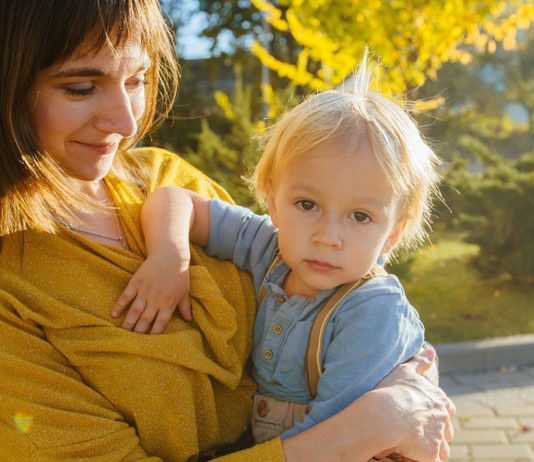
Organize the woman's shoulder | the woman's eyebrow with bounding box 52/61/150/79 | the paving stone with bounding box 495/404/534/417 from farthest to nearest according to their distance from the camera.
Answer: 1. the paving stone with bounding box 495/404/534/417
2. the woman's shoulder
3. the woman's eyebrow with bounding box 52/61/150/79

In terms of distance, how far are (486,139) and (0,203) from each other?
46.8ft

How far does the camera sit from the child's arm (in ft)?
5.92

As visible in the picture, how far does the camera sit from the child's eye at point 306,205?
1868 millimetres

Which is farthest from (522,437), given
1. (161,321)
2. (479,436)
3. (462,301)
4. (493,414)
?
(161,321)

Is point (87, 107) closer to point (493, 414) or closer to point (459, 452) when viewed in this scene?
point (459, 452)

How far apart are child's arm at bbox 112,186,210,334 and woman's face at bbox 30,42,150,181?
0.67ft

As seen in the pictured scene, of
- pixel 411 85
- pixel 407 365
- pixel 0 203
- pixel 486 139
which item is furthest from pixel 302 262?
pixel 486 139

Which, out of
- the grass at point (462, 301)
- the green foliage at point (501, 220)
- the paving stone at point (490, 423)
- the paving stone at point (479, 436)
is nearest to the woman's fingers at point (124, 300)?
the paving stone at point (479, 436)

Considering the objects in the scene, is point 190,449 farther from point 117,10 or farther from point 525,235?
point 525,235

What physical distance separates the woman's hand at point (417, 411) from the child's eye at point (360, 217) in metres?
0.38

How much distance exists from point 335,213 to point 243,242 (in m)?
0.40

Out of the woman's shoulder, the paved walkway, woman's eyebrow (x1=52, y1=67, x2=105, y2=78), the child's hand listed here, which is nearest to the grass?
the paved walkway

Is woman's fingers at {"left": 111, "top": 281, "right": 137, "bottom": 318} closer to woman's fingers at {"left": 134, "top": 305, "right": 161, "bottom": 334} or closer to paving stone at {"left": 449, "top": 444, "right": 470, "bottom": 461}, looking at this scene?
woman's fingers at {"left": 134, "top": 305, "right": 161, "bottom": 334}

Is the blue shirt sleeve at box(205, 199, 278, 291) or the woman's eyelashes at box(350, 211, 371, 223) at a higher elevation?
the woman's eyelashes at box(350, 211, 371, 223)
